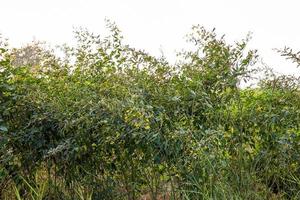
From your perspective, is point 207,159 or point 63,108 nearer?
point 207,159

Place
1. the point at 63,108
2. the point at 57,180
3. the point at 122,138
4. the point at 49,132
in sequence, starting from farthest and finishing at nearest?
the point at 57,180 < the point at 49,132 < the point at 63,108 < the point at 122,138

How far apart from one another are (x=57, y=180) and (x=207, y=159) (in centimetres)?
184

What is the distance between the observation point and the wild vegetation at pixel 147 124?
3.88 m

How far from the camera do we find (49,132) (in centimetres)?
458

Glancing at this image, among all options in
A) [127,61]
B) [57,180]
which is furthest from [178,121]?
[57,180]

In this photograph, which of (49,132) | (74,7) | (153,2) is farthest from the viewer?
(74,7)

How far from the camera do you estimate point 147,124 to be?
361 cm

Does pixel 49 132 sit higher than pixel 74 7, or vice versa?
pixel 74 7

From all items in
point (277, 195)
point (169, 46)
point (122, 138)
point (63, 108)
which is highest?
point (169, 46)

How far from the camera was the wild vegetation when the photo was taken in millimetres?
3879

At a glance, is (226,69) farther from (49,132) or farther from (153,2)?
(153,2)

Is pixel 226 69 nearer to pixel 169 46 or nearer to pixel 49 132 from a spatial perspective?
pixel 169 46

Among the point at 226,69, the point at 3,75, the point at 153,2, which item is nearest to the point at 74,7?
the point at 153,2

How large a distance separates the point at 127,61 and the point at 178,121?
0.85 meters
